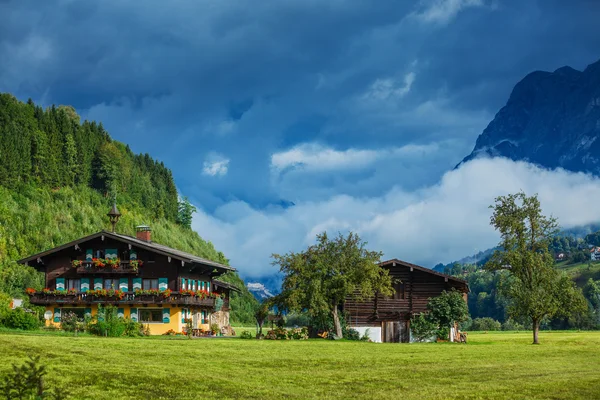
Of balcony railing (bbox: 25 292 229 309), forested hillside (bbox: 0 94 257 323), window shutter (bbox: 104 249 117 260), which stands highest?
forested hillside (bbox: 0 94 257 323)

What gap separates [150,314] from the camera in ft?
203

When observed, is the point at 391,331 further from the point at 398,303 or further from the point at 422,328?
the point at 422,328

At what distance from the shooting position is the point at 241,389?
20828mm

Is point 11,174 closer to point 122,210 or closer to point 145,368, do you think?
point 122,210

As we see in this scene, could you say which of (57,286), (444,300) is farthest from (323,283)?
(57,286)

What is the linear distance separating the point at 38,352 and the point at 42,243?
66.0m

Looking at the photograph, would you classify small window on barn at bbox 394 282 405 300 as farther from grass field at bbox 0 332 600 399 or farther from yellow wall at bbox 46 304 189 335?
grass field at bbox 0 332 600 399

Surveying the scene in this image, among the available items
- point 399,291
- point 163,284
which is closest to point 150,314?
point 163,284

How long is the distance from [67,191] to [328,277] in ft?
206

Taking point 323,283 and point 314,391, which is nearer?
point 314,391

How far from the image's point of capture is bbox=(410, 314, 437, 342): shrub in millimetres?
58312

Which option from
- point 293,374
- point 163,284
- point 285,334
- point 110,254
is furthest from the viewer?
point 110,254

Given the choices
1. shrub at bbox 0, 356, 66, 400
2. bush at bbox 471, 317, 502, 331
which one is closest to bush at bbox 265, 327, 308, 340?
shrub at bbox 0, 356, 66, 400

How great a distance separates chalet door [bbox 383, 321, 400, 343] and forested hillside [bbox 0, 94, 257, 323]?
38731 millimetres
